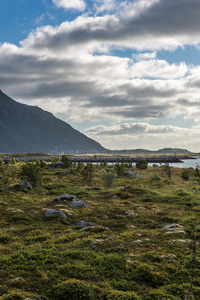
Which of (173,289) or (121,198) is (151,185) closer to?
(121,198)

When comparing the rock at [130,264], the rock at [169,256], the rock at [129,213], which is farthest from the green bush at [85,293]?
the rock at [129,213]

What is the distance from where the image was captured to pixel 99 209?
32.4 m

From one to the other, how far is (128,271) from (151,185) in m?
48.0

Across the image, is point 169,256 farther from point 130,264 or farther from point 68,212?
point 68,212

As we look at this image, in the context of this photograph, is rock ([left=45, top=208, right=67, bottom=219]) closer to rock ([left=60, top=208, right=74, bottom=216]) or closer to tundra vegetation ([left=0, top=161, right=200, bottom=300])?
tundra vegetation ([left=0, top=161, right=200, bottom=300])

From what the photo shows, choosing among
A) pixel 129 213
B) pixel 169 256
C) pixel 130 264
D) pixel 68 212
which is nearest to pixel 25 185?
pixel 68 212

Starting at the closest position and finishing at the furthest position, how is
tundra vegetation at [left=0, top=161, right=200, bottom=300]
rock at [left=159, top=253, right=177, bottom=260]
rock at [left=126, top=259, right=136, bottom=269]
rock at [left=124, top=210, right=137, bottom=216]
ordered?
tundra vegetation at [left=0, top=161, right=200, bottom=300]
rock at [left=126, top=259, right=136, bottom=269]
rock at [left=159, top=253, right=177, bottom=260]
rock at [left=124, top=210, right=137, bottom=216]

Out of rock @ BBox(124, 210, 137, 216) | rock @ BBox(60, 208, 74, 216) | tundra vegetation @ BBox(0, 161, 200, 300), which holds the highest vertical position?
tundra vegetation @ BBox(0, 161, 200, 300)

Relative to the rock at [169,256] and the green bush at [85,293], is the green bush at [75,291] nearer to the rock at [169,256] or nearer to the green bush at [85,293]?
the green bush at [85,293]

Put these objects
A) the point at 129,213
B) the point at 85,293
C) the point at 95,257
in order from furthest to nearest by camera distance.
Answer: the point at 129,213, the point at 95,257, the point at 85,293

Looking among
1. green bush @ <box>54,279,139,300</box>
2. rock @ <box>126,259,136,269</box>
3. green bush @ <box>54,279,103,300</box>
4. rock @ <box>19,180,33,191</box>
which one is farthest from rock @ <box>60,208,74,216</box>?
rock @ <box>19,180,33,191</box>

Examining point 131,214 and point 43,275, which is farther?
point 131,214

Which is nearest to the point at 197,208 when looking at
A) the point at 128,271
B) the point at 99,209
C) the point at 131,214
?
the point at 131,214

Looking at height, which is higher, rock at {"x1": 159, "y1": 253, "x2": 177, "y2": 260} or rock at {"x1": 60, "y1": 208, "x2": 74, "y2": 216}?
rock at {"x1": 159, "y1": 253, "x2": 177, "y2": 260}
